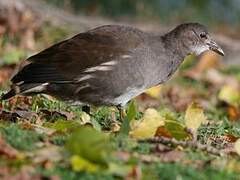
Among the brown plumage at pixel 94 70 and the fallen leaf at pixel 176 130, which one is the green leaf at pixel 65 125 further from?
the brown plumage at pixel 94 70

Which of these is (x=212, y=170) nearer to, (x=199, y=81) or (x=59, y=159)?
(x=59, y=159)

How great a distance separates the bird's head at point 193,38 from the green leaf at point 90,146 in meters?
3.03

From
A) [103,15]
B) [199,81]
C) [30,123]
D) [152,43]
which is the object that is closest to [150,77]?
[152,43]

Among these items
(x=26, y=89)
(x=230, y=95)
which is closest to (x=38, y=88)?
(x=26, y=89)

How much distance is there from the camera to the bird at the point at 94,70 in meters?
6.70

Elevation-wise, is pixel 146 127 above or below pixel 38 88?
below

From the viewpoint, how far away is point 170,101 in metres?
10.6

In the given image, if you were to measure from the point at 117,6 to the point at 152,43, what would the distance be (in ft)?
27.9

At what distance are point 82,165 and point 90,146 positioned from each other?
0.49 feet

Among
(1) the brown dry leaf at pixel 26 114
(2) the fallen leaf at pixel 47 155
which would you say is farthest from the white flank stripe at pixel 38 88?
(2) the fallen leaf at pixel 47 155

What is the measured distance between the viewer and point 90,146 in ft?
15.6

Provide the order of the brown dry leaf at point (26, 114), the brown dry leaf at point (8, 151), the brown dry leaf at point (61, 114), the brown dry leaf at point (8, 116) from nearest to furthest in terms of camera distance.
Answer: the brown dry leaf at point (8, 151) < the brown dry leaf at point (8, 116) < the brown dry leaf at point (26, 114) < the brown dry leaf at point (61, 114)

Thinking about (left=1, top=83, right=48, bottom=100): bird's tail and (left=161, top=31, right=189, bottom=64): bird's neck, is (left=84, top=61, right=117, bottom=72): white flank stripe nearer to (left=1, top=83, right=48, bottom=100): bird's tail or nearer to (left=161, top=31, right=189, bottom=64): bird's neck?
(left=1, top=83, right=48, bottom=100): bird's tail

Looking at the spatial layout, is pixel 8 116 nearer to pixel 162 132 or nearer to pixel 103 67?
pixel 103 67
